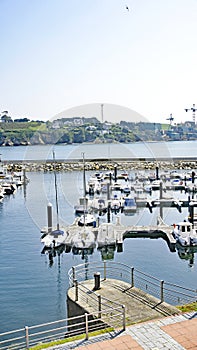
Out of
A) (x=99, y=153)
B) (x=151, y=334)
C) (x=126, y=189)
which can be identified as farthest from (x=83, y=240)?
(x=99, y=153)

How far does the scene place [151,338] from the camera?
786 cm

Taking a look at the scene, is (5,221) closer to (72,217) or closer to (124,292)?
(72,217)

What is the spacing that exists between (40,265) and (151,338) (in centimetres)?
1355

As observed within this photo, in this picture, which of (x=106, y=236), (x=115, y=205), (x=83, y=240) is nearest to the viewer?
(x=83, y=240)

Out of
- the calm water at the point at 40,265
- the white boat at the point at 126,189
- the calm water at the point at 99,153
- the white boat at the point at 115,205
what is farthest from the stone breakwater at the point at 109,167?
the calm water at the point at 40,265

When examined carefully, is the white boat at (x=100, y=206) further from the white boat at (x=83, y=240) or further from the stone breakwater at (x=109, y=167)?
the stone breakwater at (x=109, y=167)

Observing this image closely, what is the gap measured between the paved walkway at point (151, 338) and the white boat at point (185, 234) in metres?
15.0

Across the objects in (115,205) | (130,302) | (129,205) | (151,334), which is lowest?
(129,205)

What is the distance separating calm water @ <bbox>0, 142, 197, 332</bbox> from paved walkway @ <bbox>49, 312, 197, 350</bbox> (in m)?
6.97

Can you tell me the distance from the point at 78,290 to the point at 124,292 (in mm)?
1372

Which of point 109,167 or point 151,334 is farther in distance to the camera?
point 109,167

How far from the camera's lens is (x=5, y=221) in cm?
3155

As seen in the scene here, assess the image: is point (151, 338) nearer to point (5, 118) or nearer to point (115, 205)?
point (115, 205)

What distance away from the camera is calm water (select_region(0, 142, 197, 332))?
15382 mm
